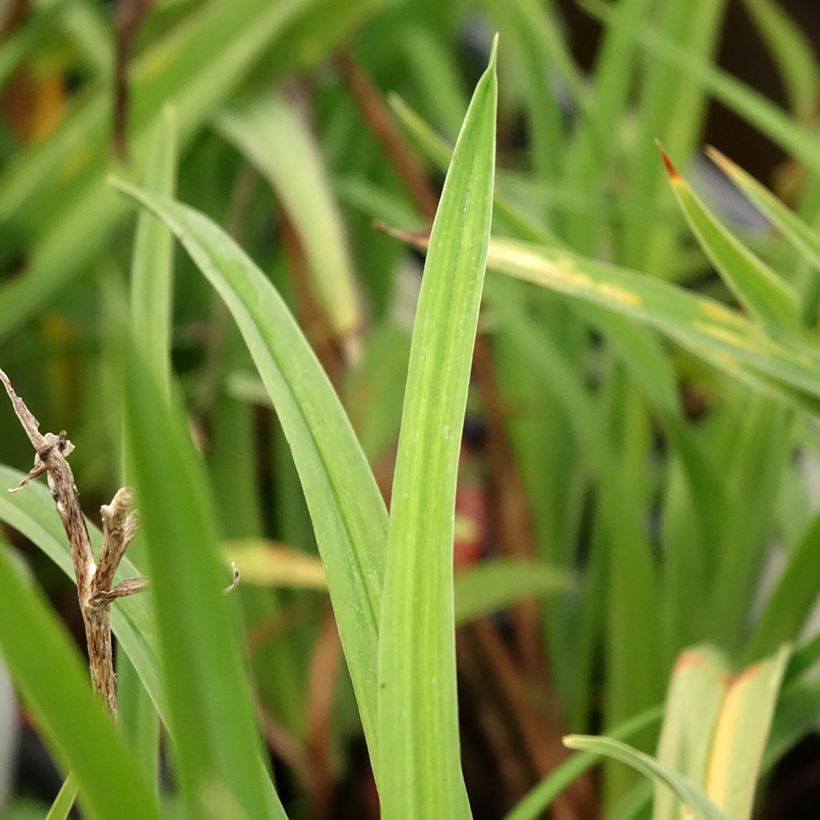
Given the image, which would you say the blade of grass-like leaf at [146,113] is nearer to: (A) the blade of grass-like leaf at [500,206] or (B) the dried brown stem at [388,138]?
(B) the dried brown stem at [388,138]

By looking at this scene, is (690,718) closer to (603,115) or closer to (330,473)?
(330,473)

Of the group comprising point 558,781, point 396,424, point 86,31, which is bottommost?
point 558,781

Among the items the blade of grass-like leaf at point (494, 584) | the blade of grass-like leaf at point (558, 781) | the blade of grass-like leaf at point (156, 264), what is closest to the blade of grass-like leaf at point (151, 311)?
the blade of grass-like leaf at point (156, 264)

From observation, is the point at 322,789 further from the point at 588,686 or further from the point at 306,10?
the point at 306,10

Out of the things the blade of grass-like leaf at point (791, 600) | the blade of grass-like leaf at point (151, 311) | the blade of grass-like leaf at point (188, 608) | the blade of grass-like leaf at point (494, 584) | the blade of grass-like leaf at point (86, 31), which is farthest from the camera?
the blade of grass-like leaf at point (86, 31)

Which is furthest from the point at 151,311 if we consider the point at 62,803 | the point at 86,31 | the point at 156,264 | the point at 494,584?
the point at 86,31
